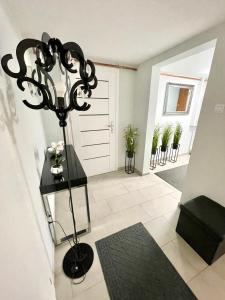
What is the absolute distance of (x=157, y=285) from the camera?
1.23 m

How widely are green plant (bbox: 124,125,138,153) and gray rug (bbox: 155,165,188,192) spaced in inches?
34.0

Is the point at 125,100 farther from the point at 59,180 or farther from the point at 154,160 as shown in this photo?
the point at 59,180

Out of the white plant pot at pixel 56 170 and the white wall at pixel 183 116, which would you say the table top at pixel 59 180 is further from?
the white wall at pixel 183 116

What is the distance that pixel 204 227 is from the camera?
1353 millimetres

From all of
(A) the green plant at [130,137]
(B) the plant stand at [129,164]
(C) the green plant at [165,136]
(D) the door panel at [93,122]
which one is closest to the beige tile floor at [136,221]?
(B) the plant stand at [129,164]

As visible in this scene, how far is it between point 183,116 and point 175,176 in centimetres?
185

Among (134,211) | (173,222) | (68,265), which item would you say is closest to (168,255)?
(173,222)

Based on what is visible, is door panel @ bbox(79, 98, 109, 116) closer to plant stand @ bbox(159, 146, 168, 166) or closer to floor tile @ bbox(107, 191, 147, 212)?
floor tile @ bbox(107, 191, 147, 212)

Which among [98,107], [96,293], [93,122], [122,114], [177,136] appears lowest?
[96,293]

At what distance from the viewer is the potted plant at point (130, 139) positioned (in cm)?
294

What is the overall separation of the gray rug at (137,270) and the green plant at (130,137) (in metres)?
1.70

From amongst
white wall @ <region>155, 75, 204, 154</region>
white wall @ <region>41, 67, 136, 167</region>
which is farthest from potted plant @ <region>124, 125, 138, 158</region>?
white wall @ <region>155, 75, 204, 154</region>

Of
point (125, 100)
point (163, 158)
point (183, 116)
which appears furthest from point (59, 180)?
point (183, 116)

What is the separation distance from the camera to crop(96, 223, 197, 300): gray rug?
1.18 metres
